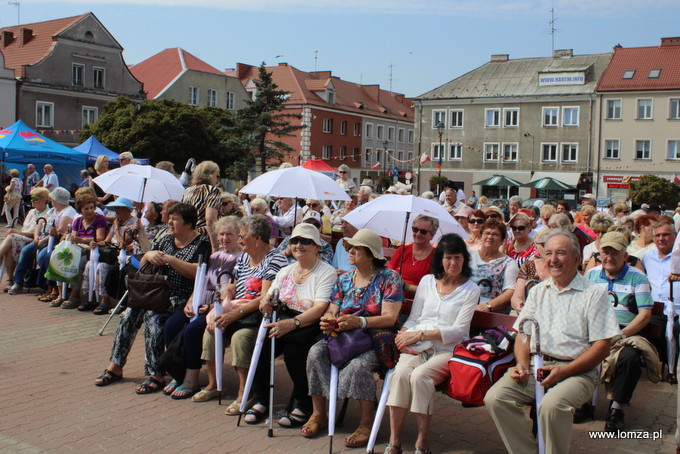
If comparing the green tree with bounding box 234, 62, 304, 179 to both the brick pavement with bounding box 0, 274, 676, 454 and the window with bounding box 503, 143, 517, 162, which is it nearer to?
the window with bounding box 503, 143, 517, 162

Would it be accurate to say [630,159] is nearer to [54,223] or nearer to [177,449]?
[54,223]

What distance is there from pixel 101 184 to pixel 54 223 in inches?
72.6

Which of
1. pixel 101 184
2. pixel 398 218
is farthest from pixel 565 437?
pixel 101 184

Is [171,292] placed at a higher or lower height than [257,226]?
lower

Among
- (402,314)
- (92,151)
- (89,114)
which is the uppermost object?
(89,114)

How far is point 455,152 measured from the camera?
57.0 metres

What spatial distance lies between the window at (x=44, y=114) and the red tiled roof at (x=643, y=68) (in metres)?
39.9

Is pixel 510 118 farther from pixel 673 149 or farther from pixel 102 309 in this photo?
pixel 102 309

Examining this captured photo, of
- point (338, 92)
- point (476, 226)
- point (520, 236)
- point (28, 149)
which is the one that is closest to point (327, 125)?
point (338, 92)

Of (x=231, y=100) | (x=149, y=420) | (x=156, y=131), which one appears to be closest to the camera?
(x=149, y=420)

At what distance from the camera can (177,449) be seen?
4.67 m

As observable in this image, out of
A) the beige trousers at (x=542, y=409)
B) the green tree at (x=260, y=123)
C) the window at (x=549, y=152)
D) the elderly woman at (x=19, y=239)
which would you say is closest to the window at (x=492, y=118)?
the window at (x=549, y=152)

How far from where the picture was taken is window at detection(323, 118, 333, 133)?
2483 inches

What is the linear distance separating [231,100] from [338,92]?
13.3 m
